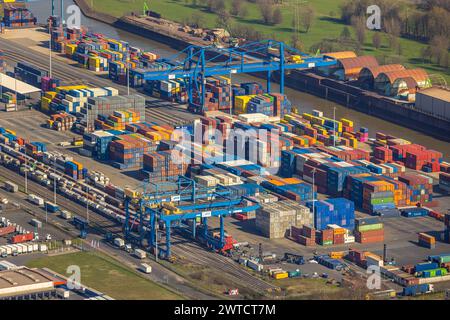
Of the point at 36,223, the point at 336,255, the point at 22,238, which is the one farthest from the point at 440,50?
the point at 22,238

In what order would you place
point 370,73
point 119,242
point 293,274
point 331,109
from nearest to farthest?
point 293,274, point 119,242, point 331,109, point 370,73

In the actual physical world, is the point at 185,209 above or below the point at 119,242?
above

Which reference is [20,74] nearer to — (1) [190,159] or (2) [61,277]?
(1) [190,159]

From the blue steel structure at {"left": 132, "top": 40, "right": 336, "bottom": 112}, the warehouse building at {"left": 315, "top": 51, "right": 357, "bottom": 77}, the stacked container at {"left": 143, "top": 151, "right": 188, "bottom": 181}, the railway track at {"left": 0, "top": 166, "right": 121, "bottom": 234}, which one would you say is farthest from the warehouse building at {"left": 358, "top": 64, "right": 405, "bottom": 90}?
the railway track at {"left": 0, "top": 166, "right": 121, "bottom": 234}

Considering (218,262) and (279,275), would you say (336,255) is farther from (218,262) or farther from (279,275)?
(218,262)

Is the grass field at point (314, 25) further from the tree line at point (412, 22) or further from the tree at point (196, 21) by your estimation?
the tree line at point (412, 22)

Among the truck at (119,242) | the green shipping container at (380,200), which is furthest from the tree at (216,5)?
the truck at (119,242)

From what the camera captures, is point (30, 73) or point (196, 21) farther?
point (196, 21)

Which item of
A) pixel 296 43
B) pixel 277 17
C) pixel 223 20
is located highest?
pixel 277 17
